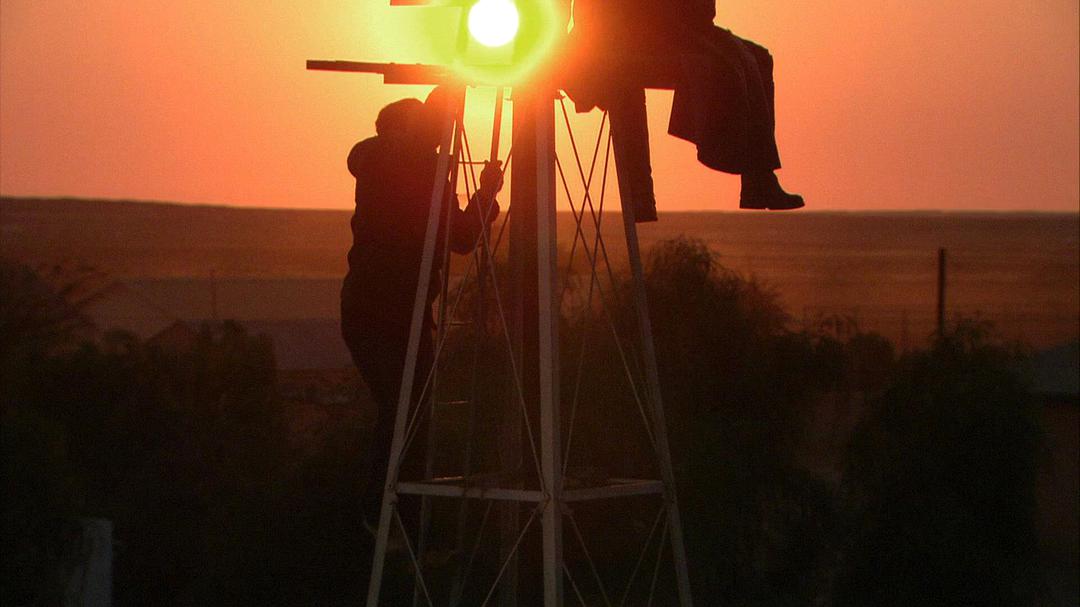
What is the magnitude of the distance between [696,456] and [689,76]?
3.14 metres

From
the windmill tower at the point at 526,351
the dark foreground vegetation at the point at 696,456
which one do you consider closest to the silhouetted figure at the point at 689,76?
the windmill tower at the point at 526,351

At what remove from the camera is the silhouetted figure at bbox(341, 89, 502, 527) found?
6.32 metres

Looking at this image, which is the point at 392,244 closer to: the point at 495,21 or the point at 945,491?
the point at 495,21

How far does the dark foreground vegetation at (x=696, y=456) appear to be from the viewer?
7008mm

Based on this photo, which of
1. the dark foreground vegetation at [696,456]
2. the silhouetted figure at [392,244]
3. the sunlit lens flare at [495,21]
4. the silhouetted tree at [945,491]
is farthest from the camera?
the silhouetted tree at [945,491]

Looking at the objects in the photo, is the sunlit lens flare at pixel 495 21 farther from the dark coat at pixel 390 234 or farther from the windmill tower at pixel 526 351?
the dark coat at pixel 390 234

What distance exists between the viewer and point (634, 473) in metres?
8.55

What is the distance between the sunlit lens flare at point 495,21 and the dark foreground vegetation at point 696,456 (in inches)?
88.8

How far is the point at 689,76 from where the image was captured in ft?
19.3

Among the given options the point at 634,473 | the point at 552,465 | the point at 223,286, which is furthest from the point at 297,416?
the point at 223,286

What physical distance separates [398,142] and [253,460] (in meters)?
2.09

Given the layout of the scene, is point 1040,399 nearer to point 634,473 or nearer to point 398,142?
point 634,473

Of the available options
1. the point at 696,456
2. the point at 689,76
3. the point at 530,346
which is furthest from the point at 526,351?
the point at 696,456

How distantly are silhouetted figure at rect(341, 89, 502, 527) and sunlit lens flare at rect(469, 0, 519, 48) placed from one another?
0.45 metres
